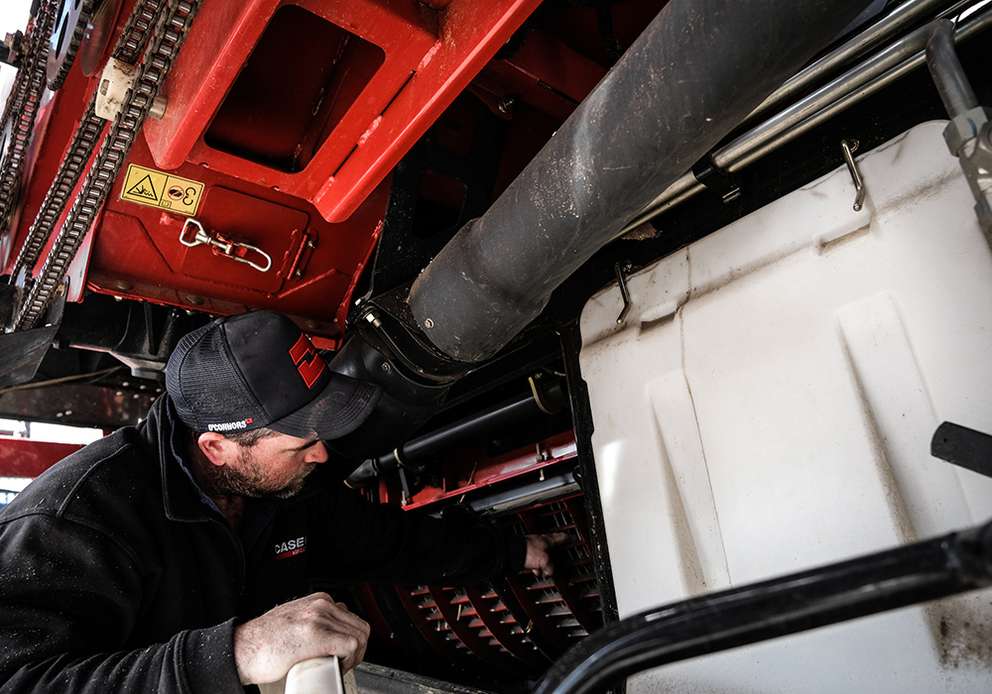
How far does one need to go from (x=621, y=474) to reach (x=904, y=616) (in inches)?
19.9

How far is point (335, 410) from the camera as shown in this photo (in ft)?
4.73

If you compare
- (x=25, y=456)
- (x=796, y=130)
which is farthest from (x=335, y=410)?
(x=25, y=456)

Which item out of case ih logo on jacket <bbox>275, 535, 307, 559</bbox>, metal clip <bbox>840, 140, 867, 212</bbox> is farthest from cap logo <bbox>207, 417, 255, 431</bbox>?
metal clip <bbox>840, 140, 867, 212</bbox>

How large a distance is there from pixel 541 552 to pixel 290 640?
1.01 m

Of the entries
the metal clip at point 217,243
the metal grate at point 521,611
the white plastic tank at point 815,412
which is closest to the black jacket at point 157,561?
the metal grate at point 521,611

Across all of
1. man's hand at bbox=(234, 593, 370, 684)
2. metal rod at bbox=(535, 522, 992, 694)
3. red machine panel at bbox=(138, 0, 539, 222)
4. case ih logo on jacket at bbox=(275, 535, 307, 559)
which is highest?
red machine panel at bbox=(138, 0, 539, 222)

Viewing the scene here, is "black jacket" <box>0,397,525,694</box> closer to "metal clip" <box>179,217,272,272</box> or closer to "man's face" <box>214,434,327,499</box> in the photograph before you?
"man's face" <box>214,434,327,499</box>

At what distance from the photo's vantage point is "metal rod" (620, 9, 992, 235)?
94cm

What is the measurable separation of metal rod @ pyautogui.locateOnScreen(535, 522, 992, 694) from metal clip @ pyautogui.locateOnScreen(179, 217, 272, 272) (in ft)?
4.40

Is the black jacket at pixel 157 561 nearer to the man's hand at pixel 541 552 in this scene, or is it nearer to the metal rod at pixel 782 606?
the man's hand at pixel 541 552

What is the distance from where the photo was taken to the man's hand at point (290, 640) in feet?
3.35

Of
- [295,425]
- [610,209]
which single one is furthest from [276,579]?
[610,209]

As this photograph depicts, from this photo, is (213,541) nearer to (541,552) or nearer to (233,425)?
(233,425)

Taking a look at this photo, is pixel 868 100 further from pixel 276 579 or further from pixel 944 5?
pixel 276 579
